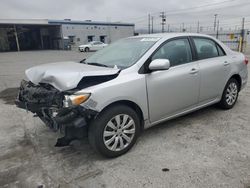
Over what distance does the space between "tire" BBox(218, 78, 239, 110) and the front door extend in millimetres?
939

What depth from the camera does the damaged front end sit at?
100 inches

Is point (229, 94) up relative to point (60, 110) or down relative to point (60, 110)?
down

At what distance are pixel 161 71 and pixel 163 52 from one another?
1.16 feet

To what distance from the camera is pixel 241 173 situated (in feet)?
8.36

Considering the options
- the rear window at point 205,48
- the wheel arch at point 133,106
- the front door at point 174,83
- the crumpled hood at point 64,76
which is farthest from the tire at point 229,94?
the crumpled hood at point 64,76

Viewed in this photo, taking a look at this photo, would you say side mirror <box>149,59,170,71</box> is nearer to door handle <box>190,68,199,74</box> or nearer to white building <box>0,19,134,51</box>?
door handle <box>190,68,199,74</box>

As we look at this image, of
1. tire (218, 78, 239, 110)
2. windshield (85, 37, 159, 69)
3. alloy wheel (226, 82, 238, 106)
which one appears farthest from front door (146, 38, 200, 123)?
alloy wheel (226, 82, 238, 106)

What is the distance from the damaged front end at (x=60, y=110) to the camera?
8.35 ft

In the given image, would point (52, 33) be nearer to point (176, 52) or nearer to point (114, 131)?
point (176, 52)

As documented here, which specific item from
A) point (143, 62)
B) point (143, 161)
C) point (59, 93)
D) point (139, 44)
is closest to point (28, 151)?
point (59, 93)

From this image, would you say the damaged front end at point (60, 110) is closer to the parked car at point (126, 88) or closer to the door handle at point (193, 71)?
the parked car at point (126, 88)

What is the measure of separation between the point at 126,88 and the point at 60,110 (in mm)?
863

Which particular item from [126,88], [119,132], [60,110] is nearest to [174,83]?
[126,88]

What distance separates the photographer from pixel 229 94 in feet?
14.7
